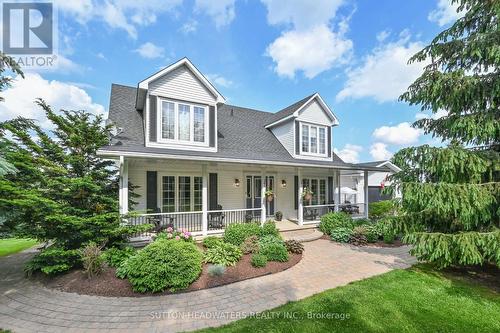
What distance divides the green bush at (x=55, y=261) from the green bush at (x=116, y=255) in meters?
0.68

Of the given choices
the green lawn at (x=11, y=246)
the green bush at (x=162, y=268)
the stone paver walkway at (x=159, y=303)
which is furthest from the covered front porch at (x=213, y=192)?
the green lawn at (x=11, y=246)

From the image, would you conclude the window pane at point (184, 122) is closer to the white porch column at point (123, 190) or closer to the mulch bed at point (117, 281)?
the white porch column at point (123, 190)

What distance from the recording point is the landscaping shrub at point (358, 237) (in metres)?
9.38

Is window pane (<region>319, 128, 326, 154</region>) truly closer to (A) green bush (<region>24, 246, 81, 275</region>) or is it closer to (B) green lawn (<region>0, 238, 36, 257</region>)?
(A) green bush (<region>24, 246, 81, 275</region>)

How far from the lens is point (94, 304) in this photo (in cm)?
461

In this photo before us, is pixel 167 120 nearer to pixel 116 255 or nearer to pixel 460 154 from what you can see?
pixel 116 255

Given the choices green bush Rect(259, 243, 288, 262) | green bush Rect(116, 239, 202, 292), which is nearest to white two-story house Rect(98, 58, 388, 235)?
green bush Rect(116, 239, 202, 292)

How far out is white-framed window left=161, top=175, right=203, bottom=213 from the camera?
10.1 meters

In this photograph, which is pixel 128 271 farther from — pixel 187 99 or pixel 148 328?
pixel 187 99

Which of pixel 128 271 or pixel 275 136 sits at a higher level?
pixel 275 136

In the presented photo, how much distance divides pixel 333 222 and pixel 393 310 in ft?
21.2

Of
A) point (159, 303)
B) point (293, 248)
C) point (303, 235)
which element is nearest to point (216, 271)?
point (159, 303)

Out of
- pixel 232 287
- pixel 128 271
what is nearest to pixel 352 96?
pixel 232 287

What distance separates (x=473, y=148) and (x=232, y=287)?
703 centimetres
